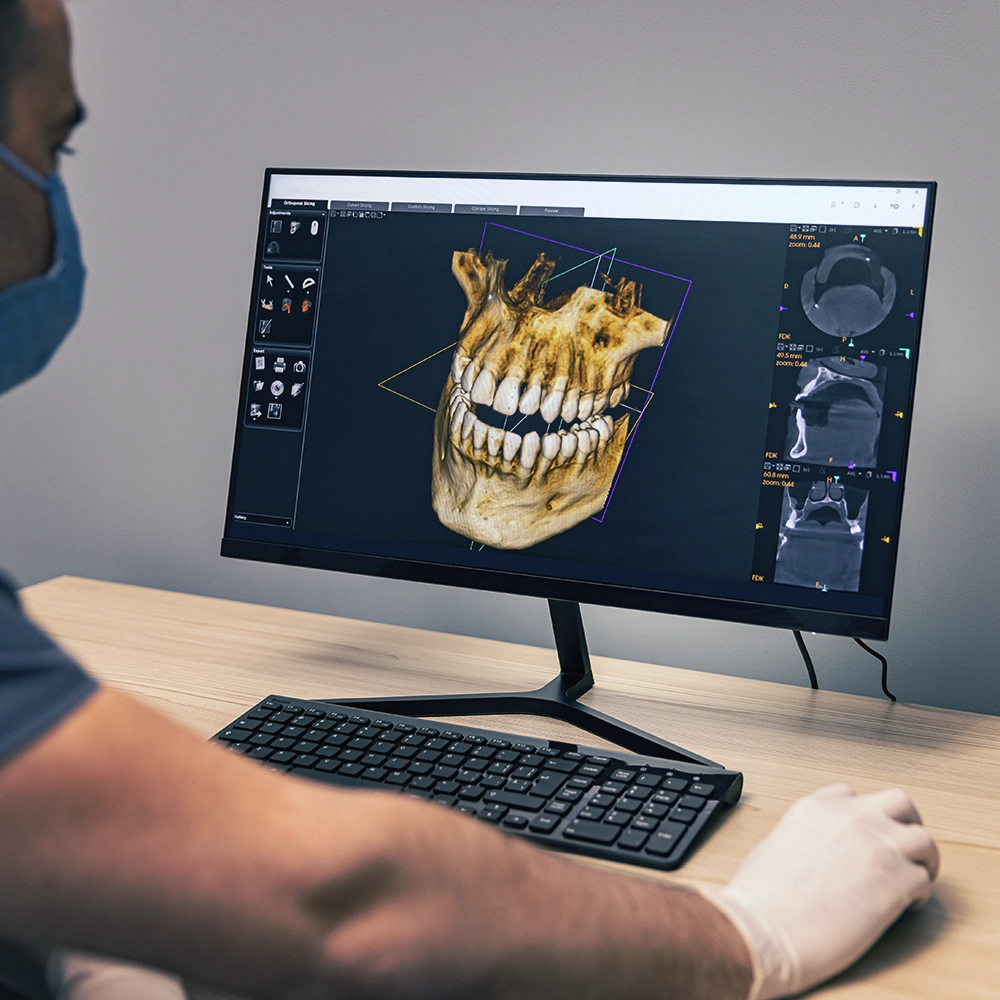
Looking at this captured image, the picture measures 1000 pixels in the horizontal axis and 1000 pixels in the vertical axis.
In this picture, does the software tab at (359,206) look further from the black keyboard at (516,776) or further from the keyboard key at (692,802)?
the keyboard key at (692,802)

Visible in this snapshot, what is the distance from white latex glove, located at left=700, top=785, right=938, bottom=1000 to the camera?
0.59m

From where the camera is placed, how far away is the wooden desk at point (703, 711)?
2.17 feet

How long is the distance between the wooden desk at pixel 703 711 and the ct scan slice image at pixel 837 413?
0.94 ft

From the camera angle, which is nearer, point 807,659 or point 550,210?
point 550,210

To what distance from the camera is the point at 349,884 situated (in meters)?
0.44

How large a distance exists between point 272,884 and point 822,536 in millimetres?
679

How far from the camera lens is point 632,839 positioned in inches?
28.8

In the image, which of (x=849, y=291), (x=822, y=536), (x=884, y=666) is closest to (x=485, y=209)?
(x=849, y=291)

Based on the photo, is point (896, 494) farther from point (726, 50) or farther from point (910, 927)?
point (726, 50)

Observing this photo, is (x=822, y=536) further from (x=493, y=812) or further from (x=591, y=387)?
(x=493, y=812)

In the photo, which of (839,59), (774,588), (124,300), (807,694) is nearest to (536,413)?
(774,588)

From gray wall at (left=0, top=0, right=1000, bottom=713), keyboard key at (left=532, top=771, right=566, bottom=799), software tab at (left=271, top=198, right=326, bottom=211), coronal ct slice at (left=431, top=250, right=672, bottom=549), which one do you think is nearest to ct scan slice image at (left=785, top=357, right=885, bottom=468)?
coronal ct slice at (left=431, top=250, right=672, bottom=549)

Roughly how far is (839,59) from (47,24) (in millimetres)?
939

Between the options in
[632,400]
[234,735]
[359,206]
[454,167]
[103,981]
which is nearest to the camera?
[103,981]
